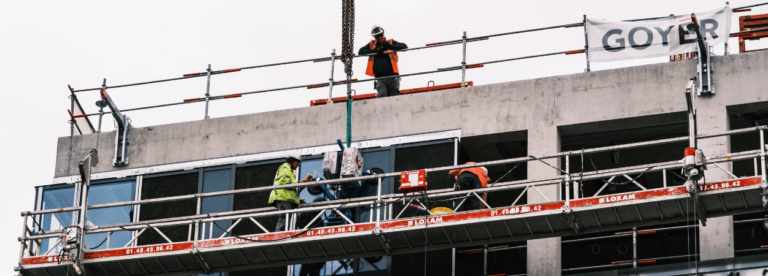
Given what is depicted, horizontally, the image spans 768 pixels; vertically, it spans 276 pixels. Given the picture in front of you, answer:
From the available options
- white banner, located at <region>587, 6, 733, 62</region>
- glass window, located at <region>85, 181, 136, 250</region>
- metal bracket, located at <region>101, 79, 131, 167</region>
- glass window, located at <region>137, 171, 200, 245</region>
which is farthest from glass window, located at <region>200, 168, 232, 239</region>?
white banner, located at <region>587, 6, 733, 62</region>

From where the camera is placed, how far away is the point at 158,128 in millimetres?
27453

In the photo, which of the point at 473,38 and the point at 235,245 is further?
the point at 473,38

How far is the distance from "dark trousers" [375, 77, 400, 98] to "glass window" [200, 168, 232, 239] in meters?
3.52

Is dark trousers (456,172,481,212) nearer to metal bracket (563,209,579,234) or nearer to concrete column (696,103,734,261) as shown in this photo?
metal bracket (563,209,579,234)

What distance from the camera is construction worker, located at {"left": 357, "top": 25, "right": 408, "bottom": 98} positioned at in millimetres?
26656

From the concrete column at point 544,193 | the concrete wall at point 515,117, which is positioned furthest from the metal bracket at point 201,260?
the concrete column at point 544,193

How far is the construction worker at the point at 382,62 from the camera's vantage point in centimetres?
2666

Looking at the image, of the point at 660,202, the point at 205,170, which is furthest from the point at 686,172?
the point at 205,170

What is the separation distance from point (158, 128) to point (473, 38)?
7063mm

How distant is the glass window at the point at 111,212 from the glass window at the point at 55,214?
44 cm

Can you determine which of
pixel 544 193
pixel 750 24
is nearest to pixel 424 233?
pixel 544 193

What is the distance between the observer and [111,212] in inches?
1038

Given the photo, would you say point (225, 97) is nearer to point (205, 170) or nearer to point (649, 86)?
point (205, 170)

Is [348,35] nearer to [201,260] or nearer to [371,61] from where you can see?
[371,61]
